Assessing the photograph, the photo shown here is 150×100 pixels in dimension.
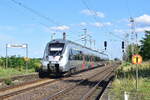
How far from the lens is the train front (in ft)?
94.0

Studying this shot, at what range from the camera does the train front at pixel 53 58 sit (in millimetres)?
28656

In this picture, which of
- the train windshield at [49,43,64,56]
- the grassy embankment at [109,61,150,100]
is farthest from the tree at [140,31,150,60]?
the grassy embankment at [109,61,150,100]

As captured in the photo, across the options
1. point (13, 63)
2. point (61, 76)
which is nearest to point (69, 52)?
point (61, 76)

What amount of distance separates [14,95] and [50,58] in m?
12.3

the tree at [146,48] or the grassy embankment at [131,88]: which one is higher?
the tree at [146,48]

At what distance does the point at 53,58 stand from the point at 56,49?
2.96 ft

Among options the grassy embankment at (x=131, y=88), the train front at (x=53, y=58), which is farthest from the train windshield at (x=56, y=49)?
the grassy embankment at (x=131, y=88)

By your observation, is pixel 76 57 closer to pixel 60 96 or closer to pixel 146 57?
pixel 60 96

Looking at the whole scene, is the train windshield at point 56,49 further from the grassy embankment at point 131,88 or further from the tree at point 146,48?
the tree at point 146,48

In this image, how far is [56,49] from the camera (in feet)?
96.0

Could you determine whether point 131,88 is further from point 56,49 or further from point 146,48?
point 146,48

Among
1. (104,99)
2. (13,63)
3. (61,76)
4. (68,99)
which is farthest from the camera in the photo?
(13,63)

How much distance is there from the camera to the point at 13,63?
48031 mm

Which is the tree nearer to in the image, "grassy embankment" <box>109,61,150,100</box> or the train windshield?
the train windshield
